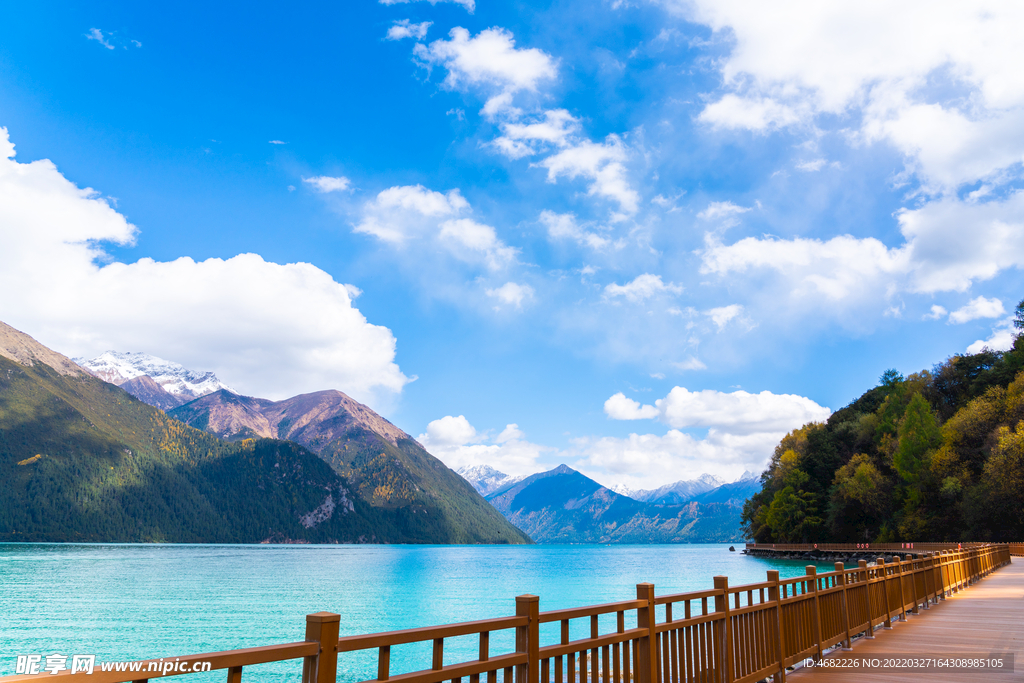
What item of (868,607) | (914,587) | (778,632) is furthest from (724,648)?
(914,587)

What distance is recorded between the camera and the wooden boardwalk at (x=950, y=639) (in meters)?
8.07

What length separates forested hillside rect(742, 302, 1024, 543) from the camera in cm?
5016

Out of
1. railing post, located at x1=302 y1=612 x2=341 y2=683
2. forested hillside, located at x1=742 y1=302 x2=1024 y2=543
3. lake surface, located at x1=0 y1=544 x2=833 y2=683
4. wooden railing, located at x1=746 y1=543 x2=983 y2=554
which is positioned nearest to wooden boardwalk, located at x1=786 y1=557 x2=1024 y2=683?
railing post, located at x1=302 y1=612 x2=341 y2=683

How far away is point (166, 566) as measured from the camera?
275ft

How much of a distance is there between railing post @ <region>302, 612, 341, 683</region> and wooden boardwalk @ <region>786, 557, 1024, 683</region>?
268 inches

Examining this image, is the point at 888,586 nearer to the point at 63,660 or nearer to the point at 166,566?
the point at 63,660

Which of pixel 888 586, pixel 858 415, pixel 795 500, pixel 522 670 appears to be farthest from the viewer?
pixel 858 415

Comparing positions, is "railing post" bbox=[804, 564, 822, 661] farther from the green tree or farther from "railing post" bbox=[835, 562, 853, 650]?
the green tree

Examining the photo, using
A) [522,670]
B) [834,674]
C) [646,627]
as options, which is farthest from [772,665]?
[522,670]

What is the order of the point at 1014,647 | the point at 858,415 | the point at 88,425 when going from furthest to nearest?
the point at 88,425 → the point at 858,415 → the point at 1014,647

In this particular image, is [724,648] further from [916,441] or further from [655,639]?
[916,441]

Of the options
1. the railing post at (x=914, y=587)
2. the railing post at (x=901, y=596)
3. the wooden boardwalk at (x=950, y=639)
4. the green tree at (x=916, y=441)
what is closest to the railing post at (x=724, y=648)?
the wooden boardwalk at (x=950, y=639)

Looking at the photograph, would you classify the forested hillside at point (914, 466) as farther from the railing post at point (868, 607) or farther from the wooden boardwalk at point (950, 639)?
the railing post at point (868, 607)

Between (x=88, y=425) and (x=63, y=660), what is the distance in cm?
23472
